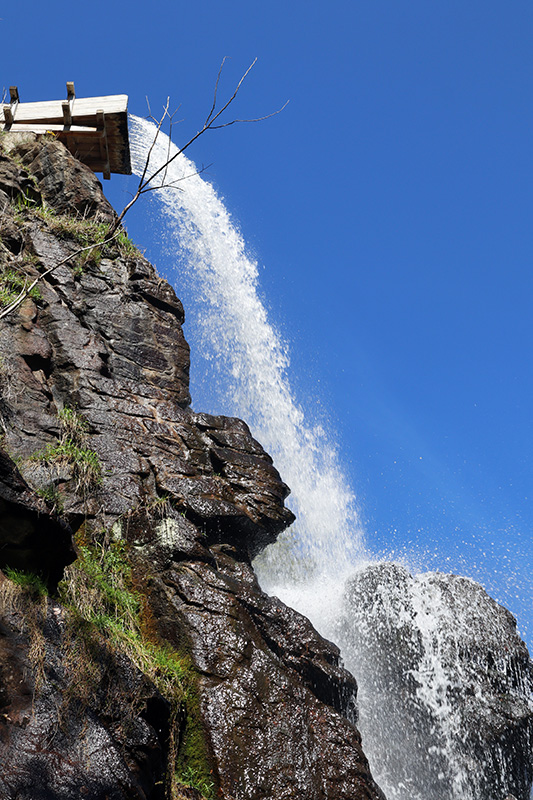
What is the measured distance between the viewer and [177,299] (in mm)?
10062

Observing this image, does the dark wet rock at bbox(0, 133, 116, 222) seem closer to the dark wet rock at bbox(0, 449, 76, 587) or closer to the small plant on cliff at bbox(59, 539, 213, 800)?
the small plant on cliff at bbox(59, 539, 213, 800)

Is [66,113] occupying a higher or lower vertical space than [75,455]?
higher

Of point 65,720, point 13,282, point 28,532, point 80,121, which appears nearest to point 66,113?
point 80,121

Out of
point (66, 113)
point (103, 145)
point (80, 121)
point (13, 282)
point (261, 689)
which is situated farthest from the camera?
point (103, 145)

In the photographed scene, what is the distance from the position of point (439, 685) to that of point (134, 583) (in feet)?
17.7

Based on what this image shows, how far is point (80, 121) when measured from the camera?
13164 millimetres

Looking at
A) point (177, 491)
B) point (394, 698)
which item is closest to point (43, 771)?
point (177, 491)

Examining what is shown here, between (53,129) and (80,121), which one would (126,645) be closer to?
(53,129)

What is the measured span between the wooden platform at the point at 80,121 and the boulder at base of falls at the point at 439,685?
1054 centimetres

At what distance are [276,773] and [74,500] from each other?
3.08 meters

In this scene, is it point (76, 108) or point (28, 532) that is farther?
point (76, 108)

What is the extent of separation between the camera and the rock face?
3.92m

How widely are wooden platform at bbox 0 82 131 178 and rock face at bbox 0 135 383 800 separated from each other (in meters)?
4.36

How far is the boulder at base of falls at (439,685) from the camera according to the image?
297 inches
